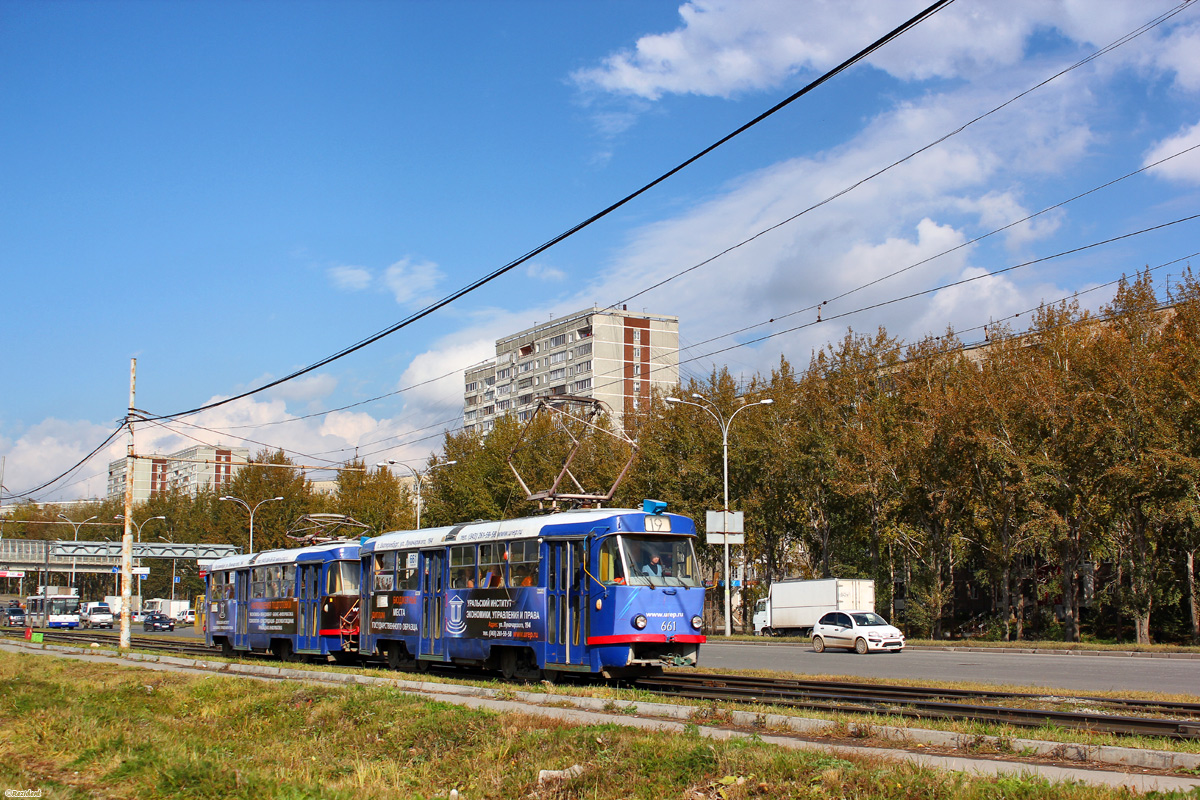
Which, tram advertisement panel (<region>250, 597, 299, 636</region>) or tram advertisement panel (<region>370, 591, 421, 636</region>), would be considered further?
tram advertisement panel (<region>250, 597, 299, 636</region>)

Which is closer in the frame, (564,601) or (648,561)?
(648,561)

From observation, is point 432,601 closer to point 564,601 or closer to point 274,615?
point 564,601

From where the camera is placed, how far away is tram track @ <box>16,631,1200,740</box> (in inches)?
486

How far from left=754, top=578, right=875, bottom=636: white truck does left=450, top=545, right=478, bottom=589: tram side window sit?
2764 centimetres

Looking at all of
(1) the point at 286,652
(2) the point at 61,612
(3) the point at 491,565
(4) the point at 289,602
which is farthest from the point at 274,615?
(2) the point at 61,612

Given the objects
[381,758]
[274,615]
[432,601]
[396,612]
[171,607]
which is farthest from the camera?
[171,607]

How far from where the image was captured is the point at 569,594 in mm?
19078

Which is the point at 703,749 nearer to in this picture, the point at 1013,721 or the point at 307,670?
the point at 1013,721

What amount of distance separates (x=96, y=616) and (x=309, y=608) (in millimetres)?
58943

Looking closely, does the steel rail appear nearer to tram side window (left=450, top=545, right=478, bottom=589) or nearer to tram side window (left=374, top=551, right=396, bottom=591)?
tram side window (left=450, top=545, right=478, bottom=589)

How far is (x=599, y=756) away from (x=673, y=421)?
46.3 m

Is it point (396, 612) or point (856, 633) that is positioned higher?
point (396, 612)

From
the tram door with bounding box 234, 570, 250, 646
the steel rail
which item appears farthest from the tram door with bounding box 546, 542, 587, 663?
the tram door with bounding box 234, 570, 250, 646

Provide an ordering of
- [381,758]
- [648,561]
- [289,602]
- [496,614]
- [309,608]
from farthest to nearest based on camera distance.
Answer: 1. [289,602]
2. [309,608]
3. [496,614]
4. [648,561]
5. [381,758]
